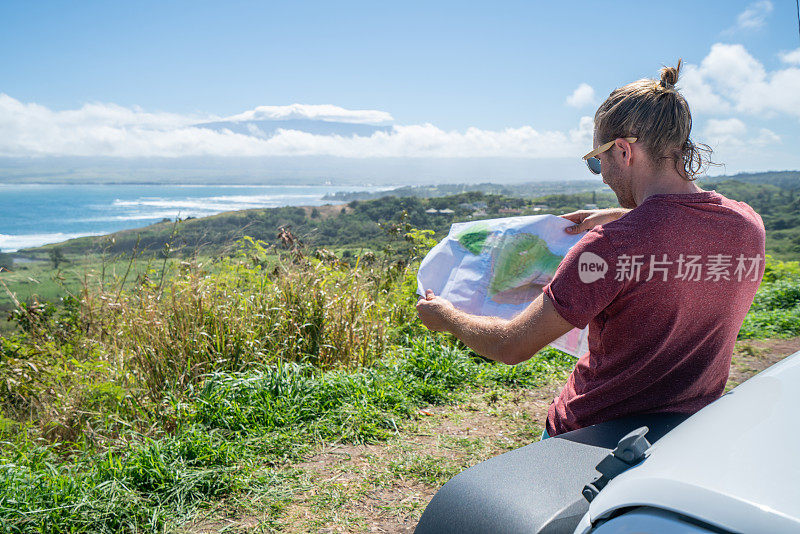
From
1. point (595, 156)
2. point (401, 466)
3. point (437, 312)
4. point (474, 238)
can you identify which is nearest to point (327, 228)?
point (401, 466)

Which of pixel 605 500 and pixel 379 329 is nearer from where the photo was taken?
pixel 605 500

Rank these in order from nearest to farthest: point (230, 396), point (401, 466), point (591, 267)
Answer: point (591, 267), point (401, 466), point (230, 396)

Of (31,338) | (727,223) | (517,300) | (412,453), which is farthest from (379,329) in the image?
(727,223)

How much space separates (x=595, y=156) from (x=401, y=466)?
7.52 feet

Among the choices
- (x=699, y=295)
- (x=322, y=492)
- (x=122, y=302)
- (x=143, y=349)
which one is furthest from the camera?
(x=122, y=302)

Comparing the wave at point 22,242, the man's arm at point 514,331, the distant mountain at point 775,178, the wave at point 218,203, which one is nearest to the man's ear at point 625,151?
the man's arm at point 514,331

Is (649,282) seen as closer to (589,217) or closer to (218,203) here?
(589,217)

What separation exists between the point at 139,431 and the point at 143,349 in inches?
25.8

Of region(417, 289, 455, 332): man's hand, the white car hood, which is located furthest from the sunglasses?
the white car hood

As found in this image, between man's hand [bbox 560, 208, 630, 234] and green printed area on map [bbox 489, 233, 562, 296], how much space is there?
193 mm

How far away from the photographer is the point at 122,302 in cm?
450

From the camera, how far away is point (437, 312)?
6.18 feet

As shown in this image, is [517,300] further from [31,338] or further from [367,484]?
[31,338]

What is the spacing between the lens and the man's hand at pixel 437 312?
1.84 m
